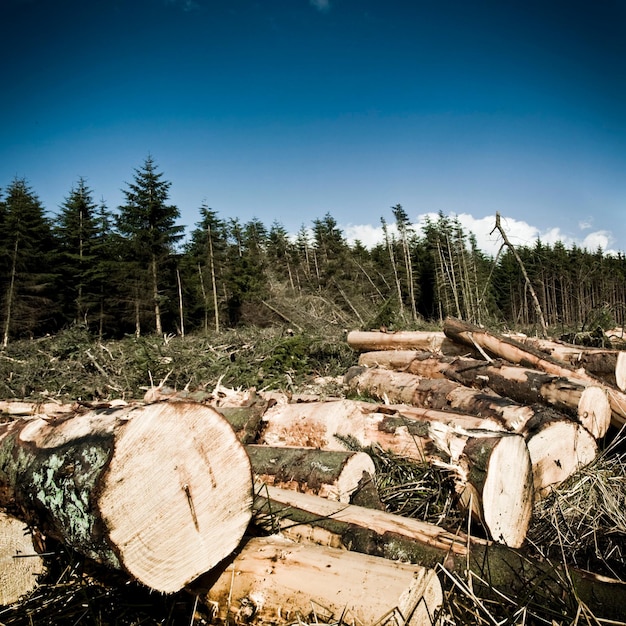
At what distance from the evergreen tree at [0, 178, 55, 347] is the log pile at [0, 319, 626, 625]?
23081 mm

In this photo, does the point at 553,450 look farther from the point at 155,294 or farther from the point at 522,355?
the point at 155,294

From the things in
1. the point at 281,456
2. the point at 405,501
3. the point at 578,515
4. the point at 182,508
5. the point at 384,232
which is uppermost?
the point at 384,232

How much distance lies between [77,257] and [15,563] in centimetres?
A: 2737

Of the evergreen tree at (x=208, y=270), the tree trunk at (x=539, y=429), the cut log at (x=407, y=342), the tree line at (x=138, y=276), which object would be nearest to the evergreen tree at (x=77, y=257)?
the tree line at (x=138, y=276)

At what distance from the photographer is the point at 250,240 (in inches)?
1747

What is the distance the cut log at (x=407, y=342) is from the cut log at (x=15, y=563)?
514 cm

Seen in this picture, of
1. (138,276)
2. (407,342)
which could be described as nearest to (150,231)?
(138,276)

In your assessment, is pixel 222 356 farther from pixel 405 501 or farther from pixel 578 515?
pixel 578 515

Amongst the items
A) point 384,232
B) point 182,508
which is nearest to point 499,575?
point 182,508

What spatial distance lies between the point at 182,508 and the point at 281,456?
1.38 meters

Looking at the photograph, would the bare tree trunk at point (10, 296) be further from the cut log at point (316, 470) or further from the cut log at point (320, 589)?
the cut log at point (320, 589)

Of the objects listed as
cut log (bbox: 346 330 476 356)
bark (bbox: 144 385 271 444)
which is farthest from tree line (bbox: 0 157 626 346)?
bark (bbox: 144 385 271 444)

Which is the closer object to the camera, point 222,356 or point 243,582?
point 243,582

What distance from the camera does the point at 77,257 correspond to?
26.1 meters
